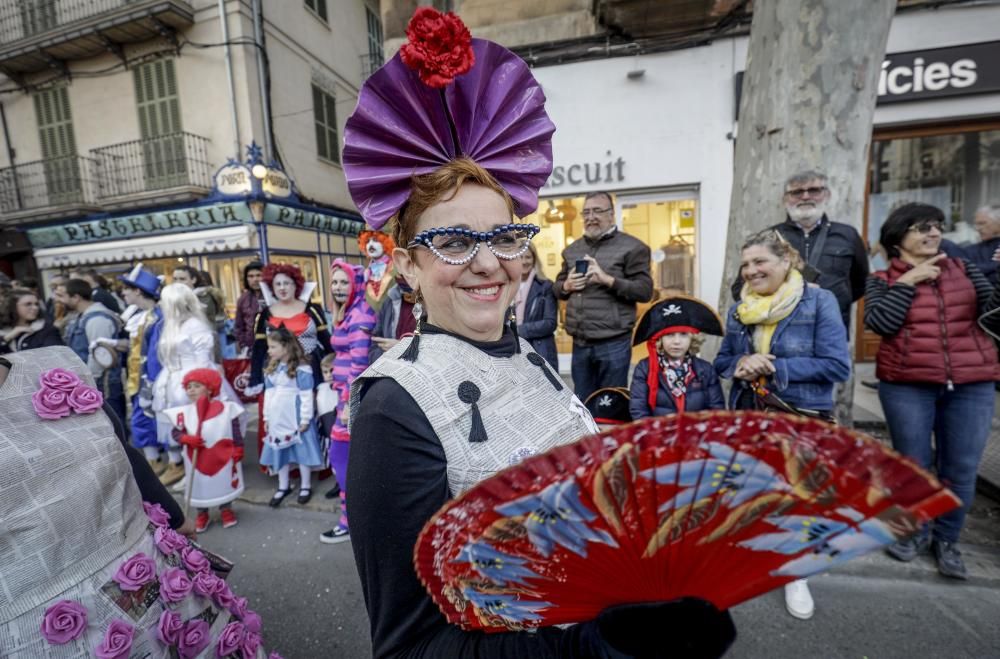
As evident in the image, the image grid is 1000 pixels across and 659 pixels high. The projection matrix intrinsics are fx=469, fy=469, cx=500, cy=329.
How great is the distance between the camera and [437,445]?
0.95 metres

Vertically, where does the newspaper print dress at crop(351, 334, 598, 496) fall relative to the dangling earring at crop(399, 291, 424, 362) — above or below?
below

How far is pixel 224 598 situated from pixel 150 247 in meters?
13.5

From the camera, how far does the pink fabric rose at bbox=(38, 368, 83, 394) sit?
143cm

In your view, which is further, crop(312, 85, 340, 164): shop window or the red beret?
crop(312, 85, 340, 164): shop window

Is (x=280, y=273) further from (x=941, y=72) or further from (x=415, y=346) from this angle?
(x=941, y=72)

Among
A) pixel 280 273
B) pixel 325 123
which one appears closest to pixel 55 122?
pixel 325 123

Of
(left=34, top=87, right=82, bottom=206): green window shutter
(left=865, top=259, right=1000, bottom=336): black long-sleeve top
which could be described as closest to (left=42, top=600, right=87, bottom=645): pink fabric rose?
(left=865, top=259, right=1000, bottom=336): black long-sleeve top

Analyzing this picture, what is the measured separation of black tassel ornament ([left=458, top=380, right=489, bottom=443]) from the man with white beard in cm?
300

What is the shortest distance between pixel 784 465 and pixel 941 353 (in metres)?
3.01

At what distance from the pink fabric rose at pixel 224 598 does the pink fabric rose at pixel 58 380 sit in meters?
0.85

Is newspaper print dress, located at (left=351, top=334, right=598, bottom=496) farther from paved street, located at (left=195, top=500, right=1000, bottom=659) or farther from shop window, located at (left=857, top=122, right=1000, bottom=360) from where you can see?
shop window, located at (left=857, top=122, right=1000, bottom=360)

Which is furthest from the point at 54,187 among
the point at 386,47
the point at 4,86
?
the point at 386,47

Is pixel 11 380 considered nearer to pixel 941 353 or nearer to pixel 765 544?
pixel 765 544

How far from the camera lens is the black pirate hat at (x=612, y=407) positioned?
3.16 metres
